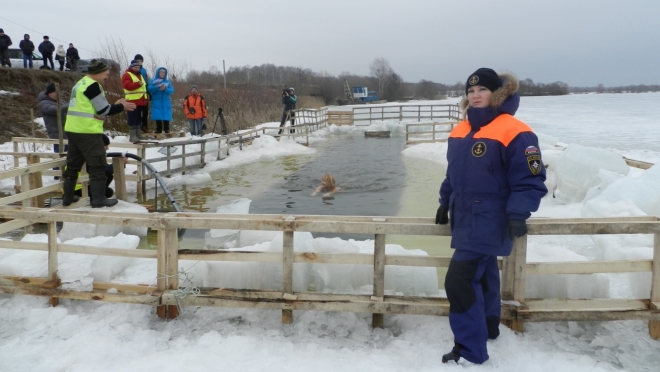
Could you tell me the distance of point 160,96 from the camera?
10.1 meters

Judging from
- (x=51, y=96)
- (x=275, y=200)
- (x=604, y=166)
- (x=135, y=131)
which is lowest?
(x=275, y=200)

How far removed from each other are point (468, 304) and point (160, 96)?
8664mm

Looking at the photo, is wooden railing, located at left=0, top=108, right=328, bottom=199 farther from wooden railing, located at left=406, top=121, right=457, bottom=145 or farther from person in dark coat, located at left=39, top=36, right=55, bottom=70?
person in dark coat, located at left=39, top=36, right=55, bottom=70

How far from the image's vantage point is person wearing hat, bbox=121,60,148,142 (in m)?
8.72

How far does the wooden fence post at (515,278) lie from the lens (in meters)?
3.23

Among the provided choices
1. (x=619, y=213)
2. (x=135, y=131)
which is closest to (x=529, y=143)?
(x=619, y=213)

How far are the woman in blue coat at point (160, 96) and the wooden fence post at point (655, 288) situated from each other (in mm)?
8753

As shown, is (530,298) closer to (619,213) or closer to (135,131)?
(619,213)

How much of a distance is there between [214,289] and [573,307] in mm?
2422

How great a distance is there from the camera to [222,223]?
3385mm

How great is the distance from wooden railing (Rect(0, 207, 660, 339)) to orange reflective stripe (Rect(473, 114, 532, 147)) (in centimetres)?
68

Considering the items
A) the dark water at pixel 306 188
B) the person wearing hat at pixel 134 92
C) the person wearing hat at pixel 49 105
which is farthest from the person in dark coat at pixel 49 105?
the dark water at pixel 306 188

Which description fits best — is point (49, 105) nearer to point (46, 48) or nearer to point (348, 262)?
point (348, 262)

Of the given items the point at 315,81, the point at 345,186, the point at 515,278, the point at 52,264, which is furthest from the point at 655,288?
the point at 315,81
